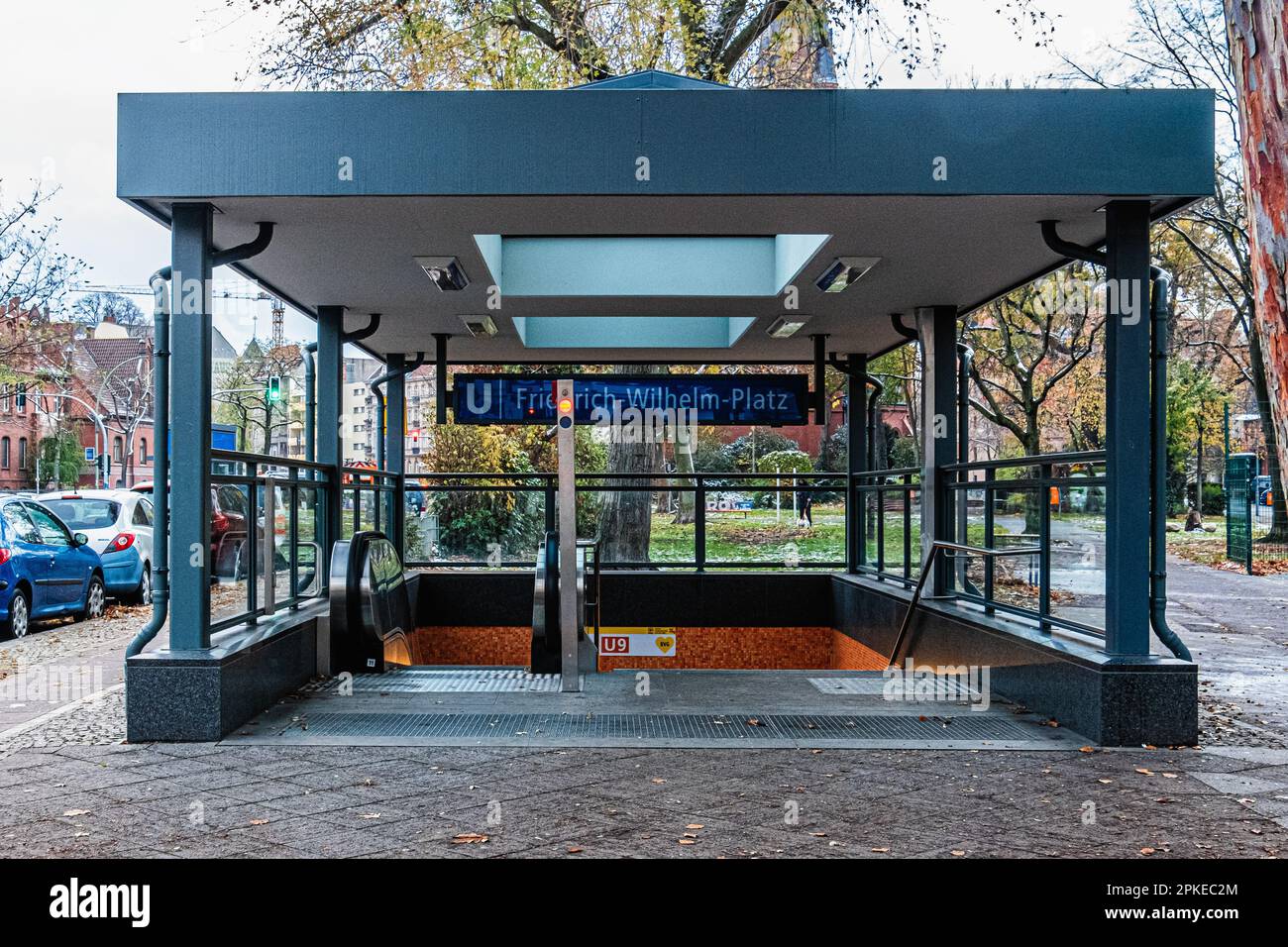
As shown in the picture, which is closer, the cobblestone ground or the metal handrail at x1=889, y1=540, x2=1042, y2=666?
the cobblestone ground

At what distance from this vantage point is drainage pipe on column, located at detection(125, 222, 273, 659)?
700cm

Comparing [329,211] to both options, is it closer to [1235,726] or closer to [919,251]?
[919,251]

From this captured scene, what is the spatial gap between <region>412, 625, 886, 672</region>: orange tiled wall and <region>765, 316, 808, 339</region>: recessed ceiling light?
12.2ft

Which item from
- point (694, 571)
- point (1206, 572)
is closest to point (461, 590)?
point (694, 571)

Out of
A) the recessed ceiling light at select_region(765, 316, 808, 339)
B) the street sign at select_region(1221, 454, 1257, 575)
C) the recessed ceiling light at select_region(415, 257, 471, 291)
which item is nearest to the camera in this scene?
the recessed ceiling light at select_region(415, 257, 471, 291)

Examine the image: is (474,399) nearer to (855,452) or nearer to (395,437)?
(395,437)

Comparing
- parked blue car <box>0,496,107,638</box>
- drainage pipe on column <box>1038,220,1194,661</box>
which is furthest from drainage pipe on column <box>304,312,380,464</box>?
drainage pipe on column <box>1038,220,1194,661</box>

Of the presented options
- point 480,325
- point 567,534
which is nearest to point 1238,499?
point 480,325

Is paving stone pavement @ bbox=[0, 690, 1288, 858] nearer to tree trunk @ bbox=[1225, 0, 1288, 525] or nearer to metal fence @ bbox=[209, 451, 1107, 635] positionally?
metal fence @ bbox=[209, 451, 1107, 635]

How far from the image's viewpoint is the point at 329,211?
7125mm

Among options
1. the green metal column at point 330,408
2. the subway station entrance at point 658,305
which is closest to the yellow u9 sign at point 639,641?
the subway station entrance at point 658,305

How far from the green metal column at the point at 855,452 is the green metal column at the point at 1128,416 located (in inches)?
267

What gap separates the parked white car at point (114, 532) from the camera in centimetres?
1675
